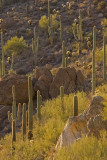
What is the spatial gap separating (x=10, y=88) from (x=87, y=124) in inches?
433

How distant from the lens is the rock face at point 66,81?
1919cm

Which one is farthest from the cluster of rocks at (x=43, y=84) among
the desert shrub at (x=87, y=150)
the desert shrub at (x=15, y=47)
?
the desert shrub at (x=15, y=47)

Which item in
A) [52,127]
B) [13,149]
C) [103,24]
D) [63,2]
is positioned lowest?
[13,149]

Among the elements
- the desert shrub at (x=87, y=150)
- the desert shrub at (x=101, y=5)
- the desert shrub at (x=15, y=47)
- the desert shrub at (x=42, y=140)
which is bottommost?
the desert shrub at (x=42, y=140)

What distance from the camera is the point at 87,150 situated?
8617mm

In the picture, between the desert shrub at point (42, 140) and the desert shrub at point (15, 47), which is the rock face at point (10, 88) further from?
the desert shrub at point (15, 47)

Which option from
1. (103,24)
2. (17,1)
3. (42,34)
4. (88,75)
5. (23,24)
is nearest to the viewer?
(88,75)

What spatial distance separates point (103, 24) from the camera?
32344mm

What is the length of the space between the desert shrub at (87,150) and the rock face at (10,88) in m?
11.2

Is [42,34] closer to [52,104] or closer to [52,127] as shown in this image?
[52,104]

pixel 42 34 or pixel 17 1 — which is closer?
pixel 42 34

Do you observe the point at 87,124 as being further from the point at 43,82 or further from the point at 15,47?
the point at 15,47

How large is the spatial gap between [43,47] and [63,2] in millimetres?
14382

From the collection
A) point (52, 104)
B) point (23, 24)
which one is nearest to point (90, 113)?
point (52, 104)
